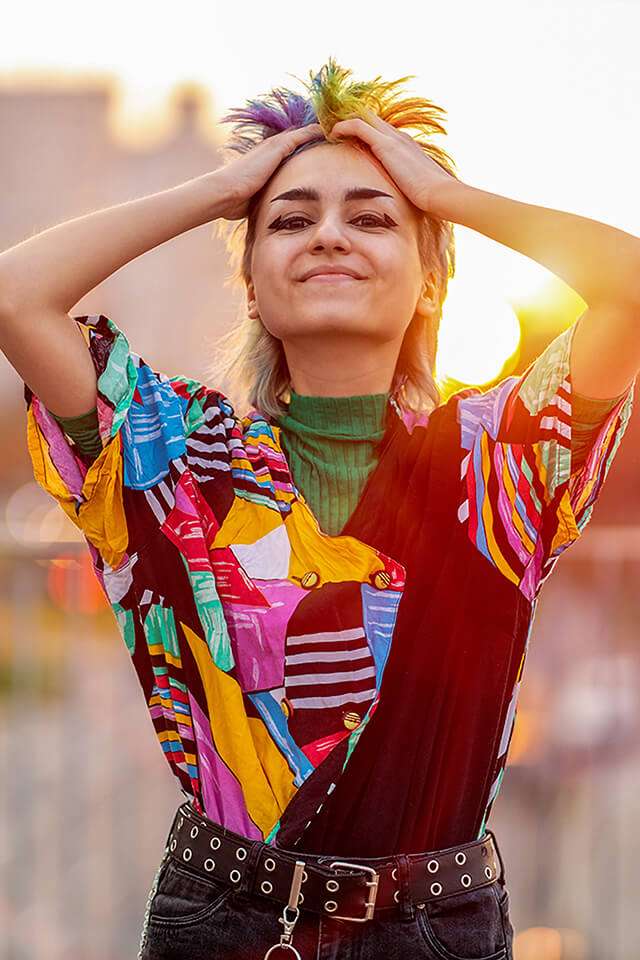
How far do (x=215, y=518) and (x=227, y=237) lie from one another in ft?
2.21

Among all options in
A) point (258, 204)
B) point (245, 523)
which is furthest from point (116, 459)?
point (258, 204)

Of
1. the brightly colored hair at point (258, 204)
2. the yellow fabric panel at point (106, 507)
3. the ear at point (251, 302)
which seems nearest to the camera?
the yellow fabric panel at point (106, 507)

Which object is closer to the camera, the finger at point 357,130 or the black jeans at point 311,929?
the black jeans at point 311,929

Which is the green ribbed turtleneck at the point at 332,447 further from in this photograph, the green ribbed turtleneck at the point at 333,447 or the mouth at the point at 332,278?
the mouth at the point at 332,278

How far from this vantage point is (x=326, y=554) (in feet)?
6.80

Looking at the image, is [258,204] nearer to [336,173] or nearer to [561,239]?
[336,173]

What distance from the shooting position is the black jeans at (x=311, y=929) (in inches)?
77.4

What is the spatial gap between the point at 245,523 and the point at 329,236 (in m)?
0.49

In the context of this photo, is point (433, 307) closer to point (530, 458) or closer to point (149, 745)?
point (530, 458)

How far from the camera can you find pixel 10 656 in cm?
443

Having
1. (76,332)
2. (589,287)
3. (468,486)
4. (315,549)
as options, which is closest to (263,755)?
(315,549)

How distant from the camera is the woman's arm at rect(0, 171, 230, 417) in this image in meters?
2.02

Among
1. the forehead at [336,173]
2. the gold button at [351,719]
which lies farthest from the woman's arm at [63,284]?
the gold button at [351,719]

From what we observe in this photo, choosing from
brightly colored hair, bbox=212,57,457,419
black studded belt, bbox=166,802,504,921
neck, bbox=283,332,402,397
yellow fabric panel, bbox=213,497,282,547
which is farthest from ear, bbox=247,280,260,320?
black studded belt, bbox=166,802,504,921
